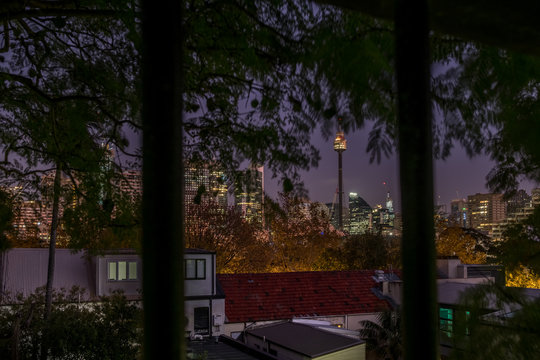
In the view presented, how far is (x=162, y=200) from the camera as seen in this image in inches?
30.5

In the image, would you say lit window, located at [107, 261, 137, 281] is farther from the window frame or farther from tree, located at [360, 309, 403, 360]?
tree, located at [360, 309, 403, 360]

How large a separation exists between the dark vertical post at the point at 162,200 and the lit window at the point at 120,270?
12.5 metres

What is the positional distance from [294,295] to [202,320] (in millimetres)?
3597

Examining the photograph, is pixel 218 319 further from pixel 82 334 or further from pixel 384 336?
pixel 82 334

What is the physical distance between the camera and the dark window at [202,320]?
1304 centimetres

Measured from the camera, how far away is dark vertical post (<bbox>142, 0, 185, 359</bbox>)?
0.77 m

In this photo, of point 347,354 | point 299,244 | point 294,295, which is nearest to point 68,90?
point 347,354

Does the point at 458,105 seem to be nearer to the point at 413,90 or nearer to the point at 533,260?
the point at 533,260

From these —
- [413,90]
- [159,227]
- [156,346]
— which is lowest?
[156,346]

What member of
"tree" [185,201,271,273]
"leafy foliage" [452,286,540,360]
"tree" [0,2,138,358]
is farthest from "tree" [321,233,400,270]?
"leafy foliage" [452,286,540,360]

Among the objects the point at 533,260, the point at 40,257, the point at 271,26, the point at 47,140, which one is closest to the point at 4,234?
the point at 47,140

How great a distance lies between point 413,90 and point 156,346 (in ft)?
2.20

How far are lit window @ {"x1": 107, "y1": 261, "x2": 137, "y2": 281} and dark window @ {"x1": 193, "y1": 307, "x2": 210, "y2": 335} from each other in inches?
83.4

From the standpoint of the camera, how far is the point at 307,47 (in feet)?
6.41
